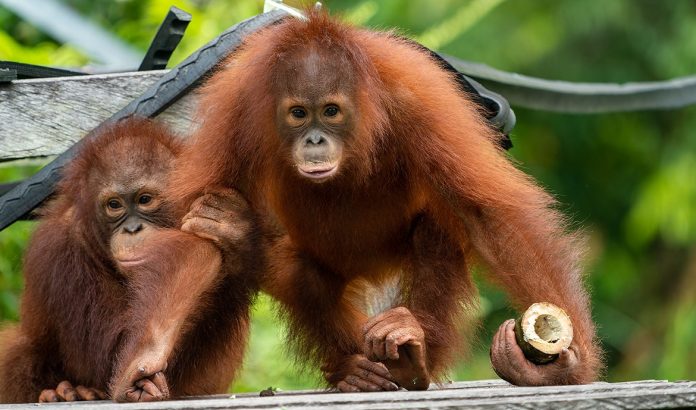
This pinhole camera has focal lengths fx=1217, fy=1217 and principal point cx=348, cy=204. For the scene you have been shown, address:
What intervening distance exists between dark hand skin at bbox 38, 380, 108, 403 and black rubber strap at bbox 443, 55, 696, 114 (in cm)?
174

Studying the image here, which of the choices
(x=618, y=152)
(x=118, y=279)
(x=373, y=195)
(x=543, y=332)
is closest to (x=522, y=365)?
(x=543, y=332)

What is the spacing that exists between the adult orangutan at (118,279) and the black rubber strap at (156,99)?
56 mm

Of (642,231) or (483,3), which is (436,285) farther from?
(642,231)

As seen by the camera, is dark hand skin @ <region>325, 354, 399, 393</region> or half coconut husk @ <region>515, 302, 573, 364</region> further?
dark hand skin @ <region>325, 354, 399, 393</region>

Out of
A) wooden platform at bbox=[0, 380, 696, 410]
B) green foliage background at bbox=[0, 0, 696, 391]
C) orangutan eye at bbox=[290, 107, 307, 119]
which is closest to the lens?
wooden platform at bbox=[0, 380, 696, 410]

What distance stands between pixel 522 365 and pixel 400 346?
349 mm

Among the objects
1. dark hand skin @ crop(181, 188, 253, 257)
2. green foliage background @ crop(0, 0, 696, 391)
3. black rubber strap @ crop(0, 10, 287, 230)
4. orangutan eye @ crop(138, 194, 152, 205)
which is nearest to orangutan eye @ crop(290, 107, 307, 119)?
dark hand skin @ crop(181, 188, 253, 257)

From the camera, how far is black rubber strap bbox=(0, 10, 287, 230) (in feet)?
12.8

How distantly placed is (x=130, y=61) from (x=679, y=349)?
5.52 m

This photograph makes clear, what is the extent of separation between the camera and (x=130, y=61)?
5.47 metres

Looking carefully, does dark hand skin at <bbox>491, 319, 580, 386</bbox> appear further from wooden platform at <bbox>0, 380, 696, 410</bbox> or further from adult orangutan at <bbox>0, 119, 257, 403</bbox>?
adult orangutan at <bbox>0, 119, 257, 403</bbox>

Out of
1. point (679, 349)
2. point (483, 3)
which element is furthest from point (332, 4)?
point (679, 349)

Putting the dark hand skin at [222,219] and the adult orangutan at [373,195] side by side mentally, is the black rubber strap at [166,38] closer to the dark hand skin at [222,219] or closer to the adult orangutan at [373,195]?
the adult orangutan at [373,195]

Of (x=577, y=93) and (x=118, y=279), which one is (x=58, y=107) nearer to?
(x=118, y=279)
